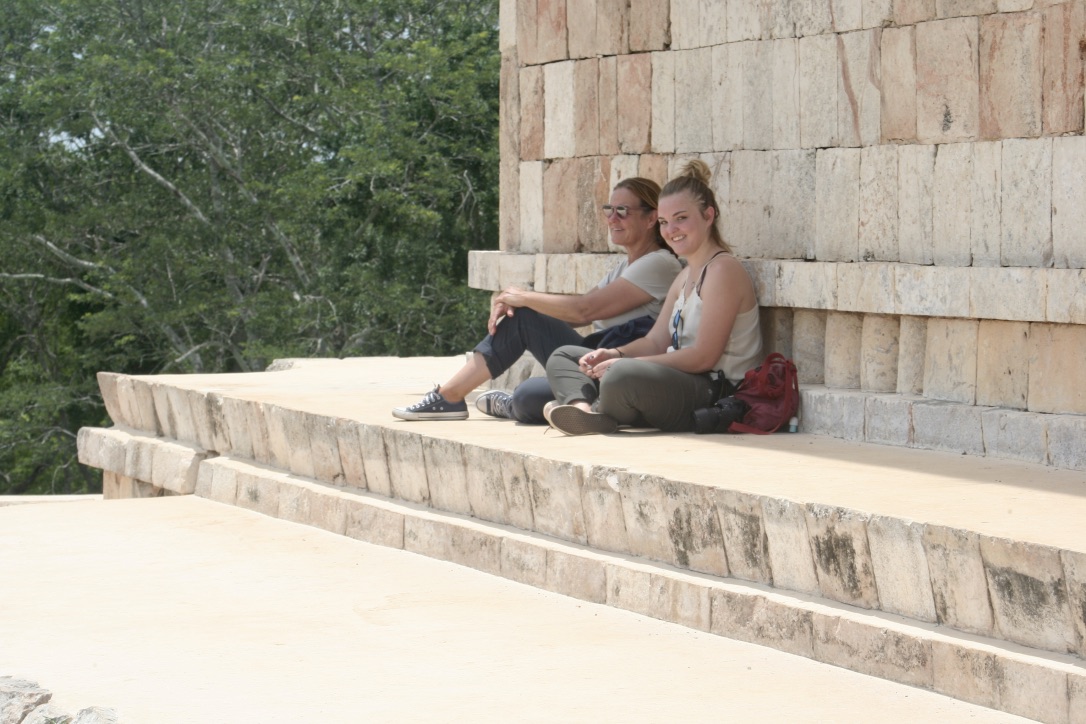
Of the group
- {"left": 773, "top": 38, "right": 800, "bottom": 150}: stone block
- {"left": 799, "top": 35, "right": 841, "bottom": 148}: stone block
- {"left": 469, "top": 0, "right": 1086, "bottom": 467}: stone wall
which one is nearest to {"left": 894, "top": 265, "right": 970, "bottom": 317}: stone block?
{"left": 469, "top": 0, "right": 1086, "bottom": 467}: stone wall

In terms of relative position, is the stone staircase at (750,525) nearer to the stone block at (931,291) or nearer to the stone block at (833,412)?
the stone block at (833,412)

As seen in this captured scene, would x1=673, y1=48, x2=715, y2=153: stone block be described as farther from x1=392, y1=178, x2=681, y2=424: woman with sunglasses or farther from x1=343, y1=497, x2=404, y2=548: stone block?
x1=343, y1=497, x2=404, y2=548: stone block

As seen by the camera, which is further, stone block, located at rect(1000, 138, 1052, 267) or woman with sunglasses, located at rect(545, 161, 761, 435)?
woman with sunglasses, located at rect(545, 161, 761, 435)

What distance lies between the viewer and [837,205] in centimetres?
676

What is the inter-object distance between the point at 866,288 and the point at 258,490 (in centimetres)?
335

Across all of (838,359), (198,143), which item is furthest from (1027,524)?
(198,143)

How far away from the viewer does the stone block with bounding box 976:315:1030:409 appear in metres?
5.96

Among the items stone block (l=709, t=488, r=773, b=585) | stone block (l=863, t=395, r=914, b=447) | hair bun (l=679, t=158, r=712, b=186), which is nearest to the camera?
stone block (l=709, t=488, r=773, b=585)

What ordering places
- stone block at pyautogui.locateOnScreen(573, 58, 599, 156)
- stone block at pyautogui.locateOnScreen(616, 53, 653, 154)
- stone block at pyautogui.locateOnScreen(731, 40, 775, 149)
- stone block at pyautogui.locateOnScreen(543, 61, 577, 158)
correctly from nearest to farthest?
stone block at pyautogui.locateOnScreen(731, 40, 775, 149), stone block at pyautogui.locateOnScreen(616, 53, 653, 154), stone block at pyautogui.locateOnScreen(573, 58, 599, 156), stone block at pyautogui.locateOnScreen(543, 61, 577, 158)

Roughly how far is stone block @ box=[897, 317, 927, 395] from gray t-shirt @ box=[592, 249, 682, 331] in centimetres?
132

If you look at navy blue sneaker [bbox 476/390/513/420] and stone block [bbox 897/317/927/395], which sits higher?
stone block [bbox 897/317/927/395]

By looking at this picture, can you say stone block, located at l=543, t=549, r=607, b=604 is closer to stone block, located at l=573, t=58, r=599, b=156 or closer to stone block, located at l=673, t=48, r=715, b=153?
stone block, located at l=673, t=48, r=715, b=153

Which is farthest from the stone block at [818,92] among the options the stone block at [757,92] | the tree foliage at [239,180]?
the tree foliage at [239,180]

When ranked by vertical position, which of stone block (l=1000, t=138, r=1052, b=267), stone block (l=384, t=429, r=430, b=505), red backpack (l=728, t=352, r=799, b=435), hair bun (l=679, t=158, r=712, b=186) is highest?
hair bun (l=679, t=158, r=712, b=186)
